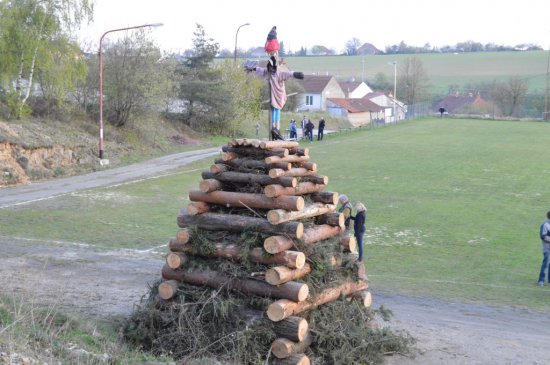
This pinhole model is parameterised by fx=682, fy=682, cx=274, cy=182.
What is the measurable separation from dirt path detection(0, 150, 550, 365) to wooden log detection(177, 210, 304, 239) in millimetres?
2268

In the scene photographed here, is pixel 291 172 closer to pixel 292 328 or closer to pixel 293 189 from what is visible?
pixel 293 189

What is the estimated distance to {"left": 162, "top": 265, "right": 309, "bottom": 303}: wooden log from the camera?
34.5ft

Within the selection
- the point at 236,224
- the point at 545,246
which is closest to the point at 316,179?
A: the point at 236,224

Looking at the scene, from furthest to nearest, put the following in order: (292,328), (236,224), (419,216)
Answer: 1. (419,216)
2. (236,224)
3. (292,328)

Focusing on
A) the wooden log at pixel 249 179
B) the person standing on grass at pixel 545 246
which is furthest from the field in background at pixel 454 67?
the wooden log at pixel 249 179

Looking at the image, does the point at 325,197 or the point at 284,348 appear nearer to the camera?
the point at 284,348

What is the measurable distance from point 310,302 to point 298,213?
1.46 m

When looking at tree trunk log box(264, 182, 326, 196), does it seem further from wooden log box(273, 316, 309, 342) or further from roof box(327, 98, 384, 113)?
roof box(327, 98, 384, 113)

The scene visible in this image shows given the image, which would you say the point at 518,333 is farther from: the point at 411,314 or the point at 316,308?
the point at 316,308

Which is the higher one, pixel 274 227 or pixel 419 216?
pixel 274 227

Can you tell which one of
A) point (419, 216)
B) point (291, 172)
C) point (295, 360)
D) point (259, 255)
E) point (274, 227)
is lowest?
point (419, 216)

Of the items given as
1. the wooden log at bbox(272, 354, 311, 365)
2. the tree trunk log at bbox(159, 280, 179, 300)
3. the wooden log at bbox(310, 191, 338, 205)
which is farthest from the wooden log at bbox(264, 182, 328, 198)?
the wooden log at bbox(272, 354, 311, 365)

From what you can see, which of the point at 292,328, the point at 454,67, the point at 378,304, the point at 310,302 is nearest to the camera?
the point at 292,328

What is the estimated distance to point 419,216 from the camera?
25141 millimetres
